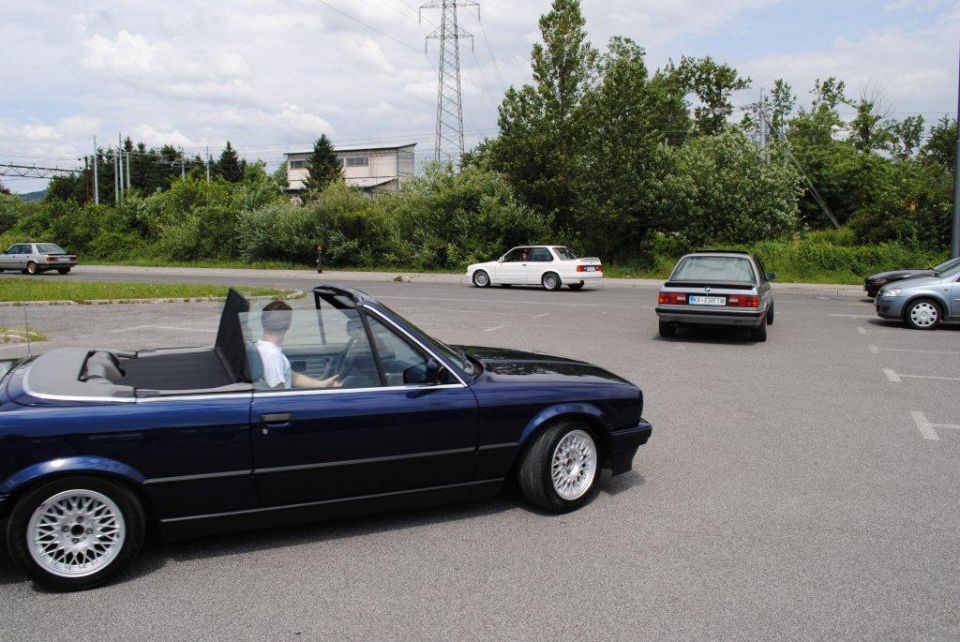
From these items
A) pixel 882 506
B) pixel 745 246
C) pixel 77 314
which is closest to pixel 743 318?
pixel 882 506

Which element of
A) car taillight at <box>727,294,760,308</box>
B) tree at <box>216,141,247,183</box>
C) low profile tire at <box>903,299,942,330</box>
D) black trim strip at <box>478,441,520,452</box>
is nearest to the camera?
black trim strip at <box>478,441,520,452</box>

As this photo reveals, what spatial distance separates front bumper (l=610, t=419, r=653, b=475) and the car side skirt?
81cm

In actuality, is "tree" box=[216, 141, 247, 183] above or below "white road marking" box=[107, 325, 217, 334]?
above

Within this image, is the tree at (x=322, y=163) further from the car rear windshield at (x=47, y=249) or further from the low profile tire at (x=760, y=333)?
the low profile tire at (x=760, y=333)

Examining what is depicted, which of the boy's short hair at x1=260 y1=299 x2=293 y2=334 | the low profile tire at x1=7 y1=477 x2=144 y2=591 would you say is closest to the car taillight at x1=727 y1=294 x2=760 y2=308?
the boy's short hair at x1=260 y1=299 x2=293 y2=334

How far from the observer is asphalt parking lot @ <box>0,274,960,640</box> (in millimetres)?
3334

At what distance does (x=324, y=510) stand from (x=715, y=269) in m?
10.1

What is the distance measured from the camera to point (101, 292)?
2055 centimetres

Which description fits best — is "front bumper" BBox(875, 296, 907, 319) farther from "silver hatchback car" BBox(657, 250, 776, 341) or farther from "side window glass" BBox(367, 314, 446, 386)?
"side window glass" BBox(367, 314, 446, 386)

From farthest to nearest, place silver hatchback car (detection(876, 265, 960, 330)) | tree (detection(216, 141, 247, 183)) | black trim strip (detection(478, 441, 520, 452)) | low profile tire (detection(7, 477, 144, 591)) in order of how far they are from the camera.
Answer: tree (detection(216, 141, 247, 183)) → silver hatchback car (detection(876, 265, 960, 330)) → black trim strip (detection(478, 441, 520, 452)) → low profile tire (detection(7, 477, 144, 591))

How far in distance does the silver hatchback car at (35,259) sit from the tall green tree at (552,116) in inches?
842

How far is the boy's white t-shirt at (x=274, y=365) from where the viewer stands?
411 cm

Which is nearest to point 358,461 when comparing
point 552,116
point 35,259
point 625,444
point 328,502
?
point 328,502

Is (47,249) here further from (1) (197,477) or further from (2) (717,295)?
(1) (197,477)
